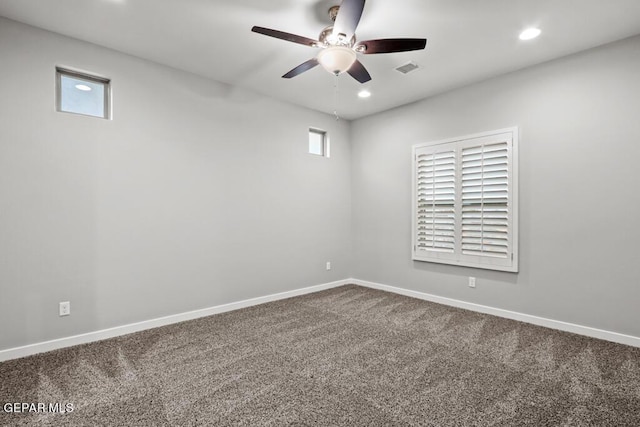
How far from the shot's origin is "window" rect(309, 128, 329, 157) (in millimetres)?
5176

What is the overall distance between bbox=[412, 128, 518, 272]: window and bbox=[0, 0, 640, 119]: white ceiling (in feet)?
2.97

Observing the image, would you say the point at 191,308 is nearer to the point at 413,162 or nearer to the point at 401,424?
the point at 401,424

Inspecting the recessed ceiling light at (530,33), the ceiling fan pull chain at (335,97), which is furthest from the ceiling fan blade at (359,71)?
the recessed ceiling light at (530,33)

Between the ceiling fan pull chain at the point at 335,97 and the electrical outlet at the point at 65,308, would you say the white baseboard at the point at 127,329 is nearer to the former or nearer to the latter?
the electrical outlet at the point at 65,308

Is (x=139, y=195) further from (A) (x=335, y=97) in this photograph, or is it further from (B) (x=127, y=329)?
(A) (x=335, y=97)

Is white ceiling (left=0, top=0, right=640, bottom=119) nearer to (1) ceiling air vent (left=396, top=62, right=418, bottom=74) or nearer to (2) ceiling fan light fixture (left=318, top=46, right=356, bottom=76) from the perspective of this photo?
(1) ceiling air vent (left=396, top=62, right=418, bottom=74)

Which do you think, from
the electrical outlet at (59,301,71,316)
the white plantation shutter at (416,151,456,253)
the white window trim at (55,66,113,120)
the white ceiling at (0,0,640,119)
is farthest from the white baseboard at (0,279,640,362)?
the white ceiling at (0,0,640,119)

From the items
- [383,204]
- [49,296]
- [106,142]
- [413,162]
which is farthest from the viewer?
[383,204]

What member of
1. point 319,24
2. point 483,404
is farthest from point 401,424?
point 319,24

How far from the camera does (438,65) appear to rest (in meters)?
3.51

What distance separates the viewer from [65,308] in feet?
9.68

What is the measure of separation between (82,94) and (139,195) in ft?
3.56

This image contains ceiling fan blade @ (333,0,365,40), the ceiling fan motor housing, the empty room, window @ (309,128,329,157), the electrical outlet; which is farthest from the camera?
window @ (309,128,329,157)

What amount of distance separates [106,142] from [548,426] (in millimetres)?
4149
